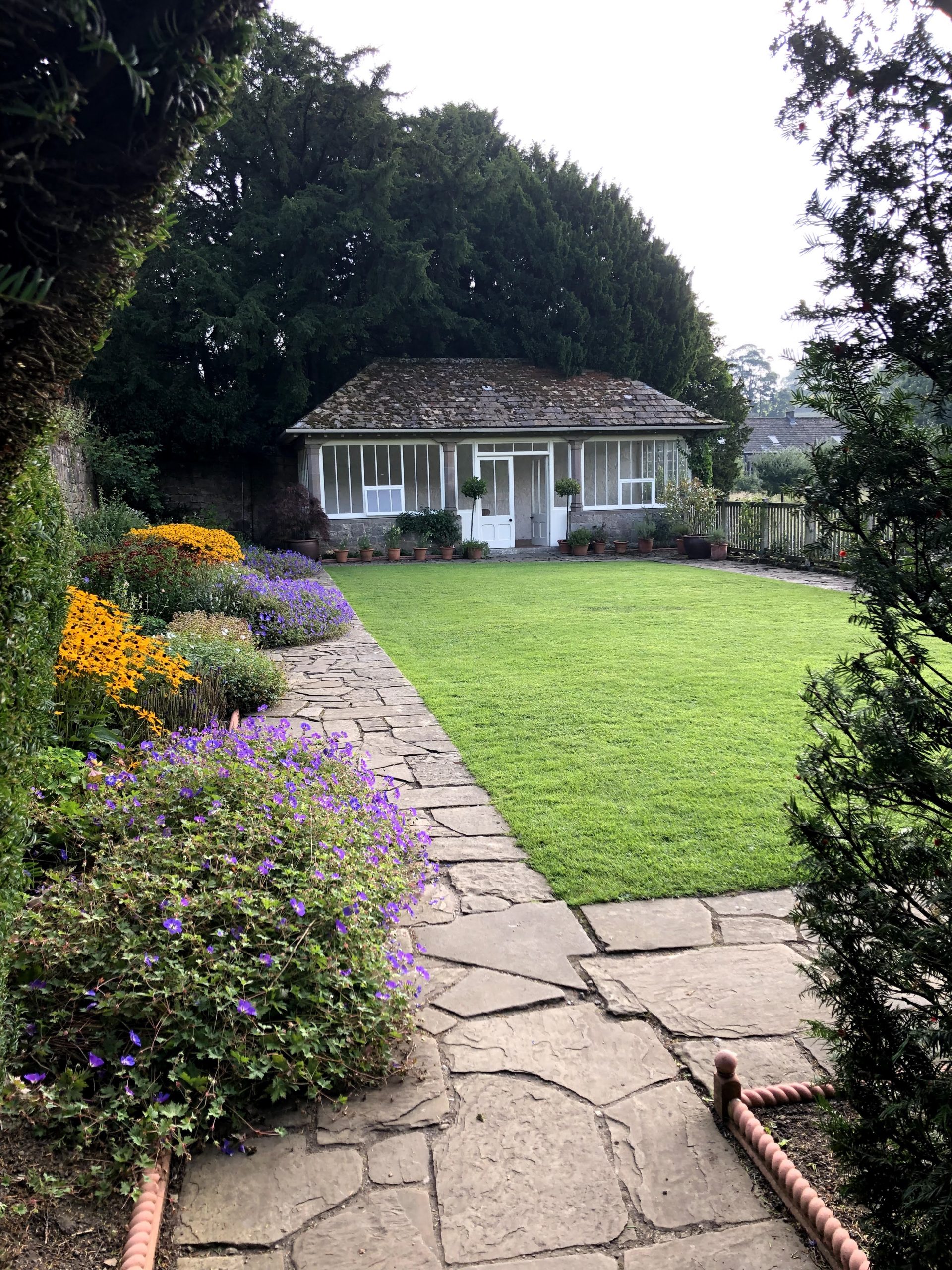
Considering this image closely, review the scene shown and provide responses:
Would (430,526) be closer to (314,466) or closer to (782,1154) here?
(314,466)

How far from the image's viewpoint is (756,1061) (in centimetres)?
268

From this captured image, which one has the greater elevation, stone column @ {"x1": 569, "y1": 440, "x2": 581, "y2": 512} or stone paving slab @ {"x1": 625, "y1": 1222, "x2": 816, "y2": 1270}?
stone column @ {"x1": 569, "y1": 440, "x2": 581, "y2": 512}

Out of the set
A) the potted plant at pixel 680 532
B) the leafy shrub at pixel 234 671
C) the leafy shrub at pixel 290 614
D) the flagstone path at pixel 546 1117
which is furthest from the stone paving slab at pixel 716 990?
the potted plant at pixel 680 532

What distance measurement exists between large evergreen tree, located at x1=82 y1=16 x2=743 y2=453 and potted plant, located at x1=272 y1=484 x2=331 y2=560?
3493 mm

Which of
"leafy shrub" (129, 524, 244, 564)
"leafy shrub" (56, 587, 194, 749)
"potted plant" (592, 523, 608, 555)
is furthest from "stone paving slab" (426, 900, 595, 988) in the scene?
"potted plant" (592, 523, 608, 555)

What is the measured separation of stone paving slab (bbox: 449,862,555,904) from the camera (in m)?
3.76

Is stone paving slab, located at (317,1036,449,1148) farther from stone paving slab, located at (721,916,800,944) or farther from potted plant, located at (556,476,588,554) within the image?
potted plant, located at (556,476,588,554)

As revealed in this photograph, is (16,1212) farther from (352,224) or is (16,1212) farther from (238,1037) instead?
(352,224)

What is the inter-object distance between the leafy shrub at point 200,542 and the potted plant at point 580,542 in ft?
36.6

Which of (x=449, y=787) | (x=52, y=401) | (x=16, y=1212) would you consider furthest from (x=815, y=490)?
(x=449, y=787)

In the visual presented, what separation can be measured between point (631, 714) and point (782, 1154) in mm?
4358

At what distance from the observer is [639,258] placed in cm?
2591

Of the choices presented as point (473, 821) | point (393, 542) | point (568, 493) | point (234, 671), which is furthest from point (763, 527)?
point (473, 821)

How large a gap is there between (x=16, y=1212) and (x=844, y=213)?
2.91 meters
